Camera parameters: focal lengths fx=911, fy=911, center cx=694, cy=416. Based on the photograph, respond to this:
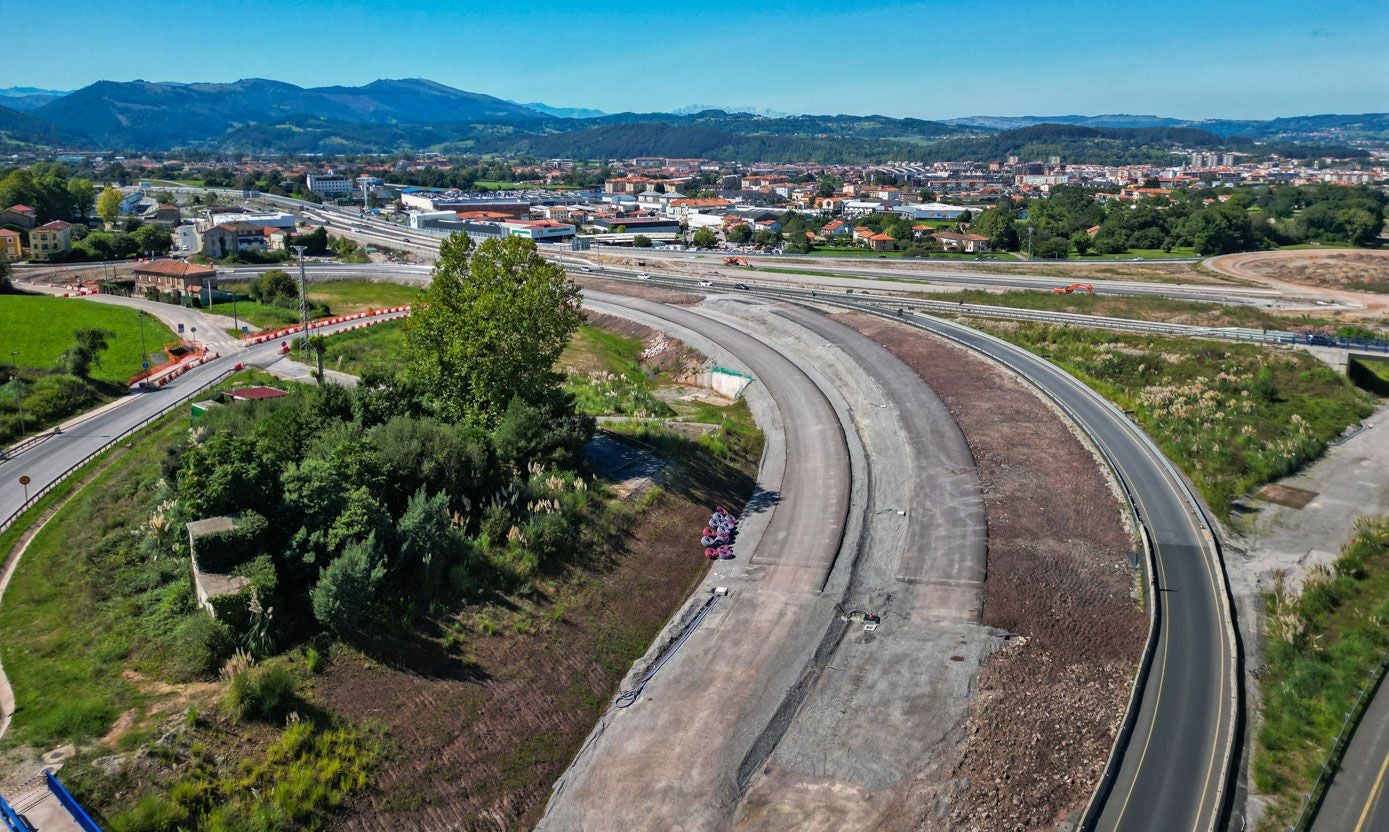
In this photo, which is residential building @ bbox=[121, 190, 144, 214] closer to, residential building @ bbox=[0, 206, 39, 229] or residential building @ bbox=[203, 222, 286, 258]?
residential building @ bbox=[0, 206, 39, 229]

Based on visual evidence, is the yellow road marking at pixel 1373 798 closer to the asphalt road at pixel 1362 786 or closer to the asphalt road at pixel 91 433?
the asphalt road at pixel 1362 786

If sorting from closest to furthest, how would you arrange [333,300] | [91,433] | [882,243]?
[91,433] → [333,300] → [882,243]

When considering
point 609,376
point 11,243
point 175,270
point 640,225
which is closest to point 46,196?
point 11,243

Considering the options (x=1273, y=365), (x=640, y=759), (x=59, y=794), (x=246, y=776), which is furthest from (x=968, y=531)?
(x=1273, y=365)

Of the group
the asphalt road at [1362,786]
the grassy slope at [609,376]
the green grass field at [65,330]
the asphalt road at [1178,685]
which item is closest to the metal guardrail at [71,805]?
the asphalt road at [1178,685]

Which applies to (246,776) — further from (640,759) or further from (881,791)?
A: (881,791)

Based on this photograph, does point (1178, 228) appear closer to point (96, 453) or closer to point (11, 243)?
point (96, 453)

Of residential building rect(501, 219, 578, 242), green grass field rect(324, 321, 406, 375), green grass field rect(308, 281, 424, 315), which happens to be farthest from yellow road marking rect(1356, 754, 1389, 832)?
residential building rect(501, 219, 578, 242)
